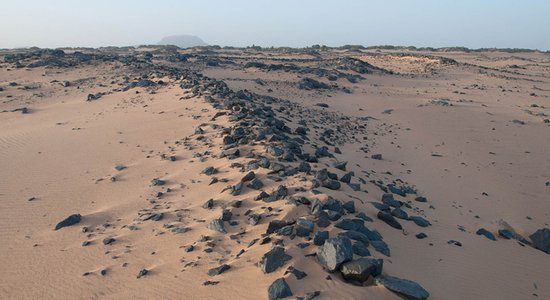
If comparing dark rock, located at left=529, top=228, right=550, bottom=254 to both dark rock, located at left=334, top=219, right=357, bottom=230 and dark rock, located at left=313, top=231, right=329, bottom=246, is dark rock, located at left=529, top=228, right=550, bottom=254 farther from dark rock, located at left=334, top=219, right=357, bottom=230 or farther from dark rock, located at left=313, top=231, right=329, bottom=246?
dark rock, located at left=313, top=231, right=329, bottom=246

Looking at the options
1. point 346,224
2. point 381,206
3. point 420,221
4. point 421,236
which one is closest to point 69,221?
point 346,224

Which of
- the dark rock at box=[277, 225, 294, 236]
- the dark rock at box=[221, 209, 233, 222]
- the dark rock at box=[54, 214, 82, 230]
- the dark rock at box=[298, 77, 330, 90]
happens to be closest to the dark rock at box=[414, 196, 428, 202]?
the dark rock at box=[277, 225, 294, 236]

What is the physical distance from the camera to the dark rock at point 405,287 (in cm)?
450

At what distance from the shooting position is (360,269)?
4.64 metres

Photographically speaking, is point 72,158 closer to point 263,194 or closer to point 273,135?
point 273,135

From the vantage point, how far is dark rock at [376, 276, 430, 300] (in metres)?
4.50

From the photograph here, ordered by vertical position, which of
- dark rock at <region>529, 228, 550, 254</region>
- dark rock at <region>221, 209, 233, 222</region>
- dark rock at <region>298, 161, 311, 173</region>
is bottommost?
dark rock at <region>529, 228, 550, 254</region>

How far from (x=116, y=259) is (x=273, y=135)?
481 cm

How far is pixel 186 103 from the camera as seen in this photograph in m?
14.7

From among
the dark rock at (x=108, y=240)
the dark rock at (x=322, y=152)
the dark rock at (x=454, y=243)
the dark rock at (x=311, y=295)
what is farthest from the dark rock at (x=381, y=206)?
the dark rock at (x=108, y=240)

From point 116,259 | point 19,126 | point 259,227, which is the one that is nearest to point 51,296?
point 116,259

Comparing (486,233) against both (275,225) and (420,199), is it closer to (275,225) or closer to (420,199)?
(420,199)

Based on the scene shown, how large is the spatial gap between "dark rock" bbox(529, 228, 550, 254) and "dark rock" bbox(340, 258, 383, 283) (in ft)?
13.5

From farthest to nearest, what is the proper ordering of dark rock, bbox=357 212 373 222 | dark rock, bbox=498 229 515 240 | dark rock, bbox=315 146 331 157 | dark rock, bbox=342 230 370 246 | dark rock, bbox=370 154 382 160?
dark rock, bbox=370 154 382 160 < dark rock, bbox=315 146 331 157 < dark rock, bbox=498 229 515 240 < dark rock, bbox=357 212 373 222 < dark rock, bbox=342 230 370 246
